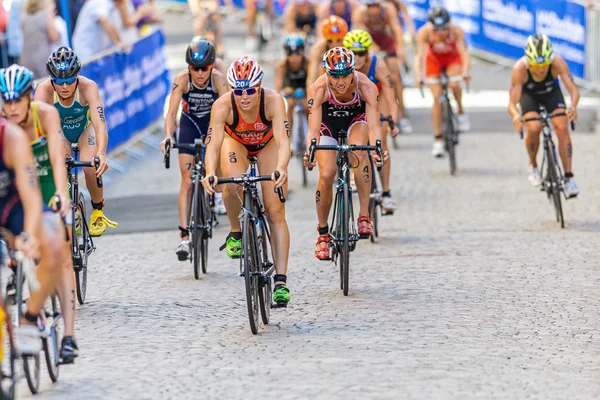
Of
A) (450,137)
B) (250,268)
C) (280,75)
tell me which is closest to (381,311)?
(250,268)

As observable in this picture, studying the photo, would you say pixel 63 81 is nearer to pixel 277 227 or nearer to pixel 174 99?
pixel 174 99

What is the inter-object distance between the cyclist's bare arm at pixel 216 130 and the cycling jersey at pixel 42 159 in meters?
1.38

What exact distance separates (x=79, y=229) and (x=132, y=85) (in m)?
9.05

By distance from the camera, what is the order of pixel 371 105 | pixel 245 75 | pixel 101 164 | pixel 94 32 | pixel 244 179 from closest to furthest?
pixel 244 179 < pixel 245 75 < pixel 101 164 < pixel 371 105 < pixel 94 32

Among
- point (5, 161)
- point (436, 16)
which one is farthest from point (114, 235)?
point (5, 161)

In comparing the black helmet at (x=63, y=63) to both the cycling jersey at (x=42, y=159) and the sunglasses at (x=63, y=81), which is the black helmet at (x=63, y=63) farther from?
the cycling jersey at (x=42, y=159)

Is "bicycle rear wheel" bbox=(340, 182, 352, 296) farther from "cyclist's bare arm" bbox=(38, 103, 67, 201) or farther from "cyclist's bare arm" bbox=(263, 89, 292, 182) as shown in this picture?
"cyclist's bare arm" bbox=(38, 103, 67, 201)

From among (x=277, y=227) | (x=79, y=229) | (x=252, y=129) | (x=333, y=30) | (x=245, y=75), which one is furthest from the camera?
(x=333, y=30)

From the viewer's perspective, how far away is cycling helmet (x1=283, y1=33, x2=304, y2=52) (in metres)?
16.7

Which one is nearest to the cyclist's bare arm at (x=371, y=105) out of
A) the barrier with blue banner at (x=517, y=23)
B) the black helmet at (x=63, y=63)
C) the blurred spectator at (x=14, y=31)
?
the black helmet at (x=63, y=63)

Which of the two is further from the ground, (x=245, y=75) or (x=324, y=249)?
(x=245, y=75)

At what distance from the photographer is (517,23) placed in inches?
1065

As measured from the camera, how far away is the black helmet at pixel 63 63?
10172 mm

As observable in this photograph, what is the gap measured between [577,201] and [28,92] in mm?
9027
